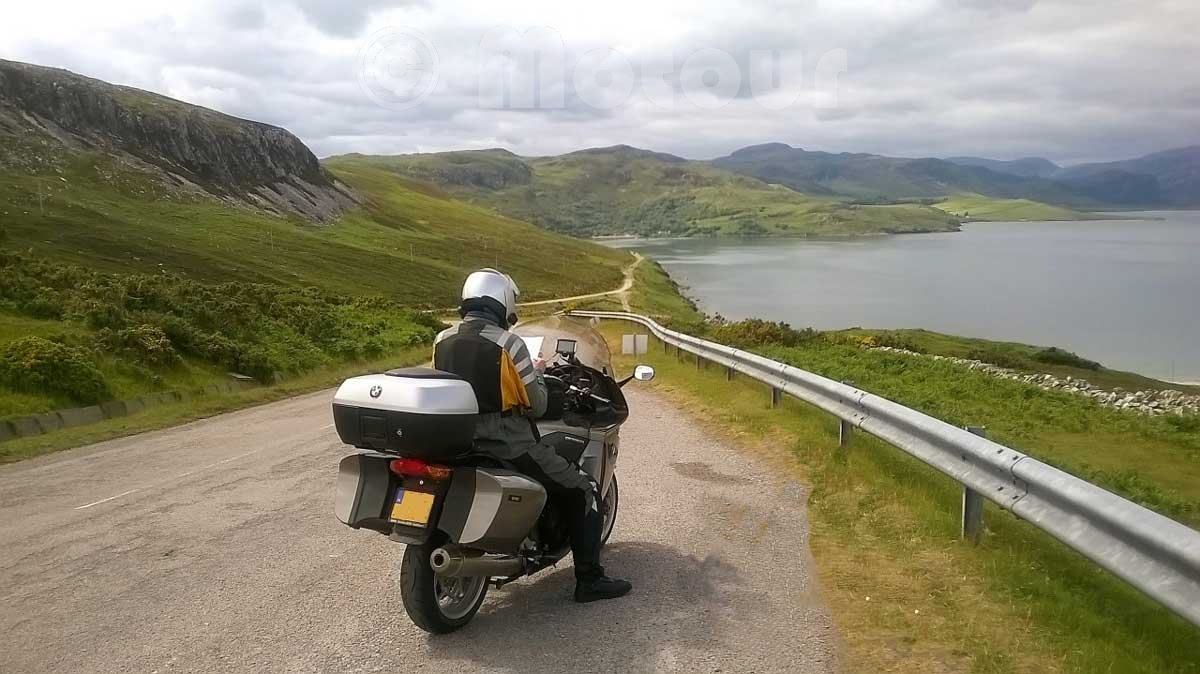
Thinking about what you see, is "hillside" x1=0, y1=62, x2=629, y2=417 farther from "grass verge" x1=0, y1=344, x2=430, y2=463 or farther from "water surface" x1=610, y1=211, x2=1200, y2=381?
"water surface" x1=610, y1=211, x2=1200, y2=381

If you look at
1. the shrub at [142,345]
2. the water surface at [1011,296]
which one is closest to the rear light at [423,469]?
the shrub at [142,345]

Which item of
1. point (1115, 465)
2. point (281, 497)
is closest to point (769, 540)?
point (281, 497)

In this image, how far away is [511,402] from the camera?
4832mm

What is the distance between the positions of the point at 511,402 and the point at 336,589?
1.94 metres

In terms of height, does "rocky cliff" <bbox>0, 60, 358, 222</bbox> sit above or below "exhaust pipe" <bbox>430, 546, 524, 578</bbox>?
above

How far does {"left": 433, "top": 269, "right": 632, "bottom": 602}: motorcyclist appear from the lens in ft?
15.9

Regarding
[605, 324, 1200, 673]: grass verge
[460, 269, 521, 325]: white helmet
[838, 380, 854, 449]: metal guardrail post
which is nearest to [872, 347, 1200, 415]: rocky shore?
[838, 380, 854, 449]: metal guardrail post

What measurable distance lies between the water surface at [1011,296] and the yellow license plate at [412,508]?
134 ft

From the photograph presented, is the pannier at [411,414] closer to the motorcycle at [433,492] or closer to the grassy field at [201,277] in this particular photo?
→ the motorcycle at [433,492]

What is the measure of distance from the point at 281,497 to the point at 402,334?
2667 centimetres

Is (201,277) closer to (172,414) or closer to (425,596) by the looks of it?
(172,414)

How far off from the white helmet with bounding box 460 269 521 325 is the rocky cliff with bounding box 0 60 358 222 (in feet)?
329

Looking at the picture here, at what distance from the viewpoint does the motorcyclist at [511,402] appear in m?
4.84

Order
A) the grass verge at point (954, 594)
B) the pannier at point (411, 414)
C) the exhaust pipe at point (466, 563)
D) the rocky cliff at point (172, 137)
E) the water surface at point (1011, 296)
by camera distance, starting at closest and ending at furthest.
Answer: the grass verge at point (954, 594) < the pannier at point (411, 414) < the exhaust pipe at point (466, 563) < the water surface at point (1011, 296) < the rocky cliff at point (172, 137)
